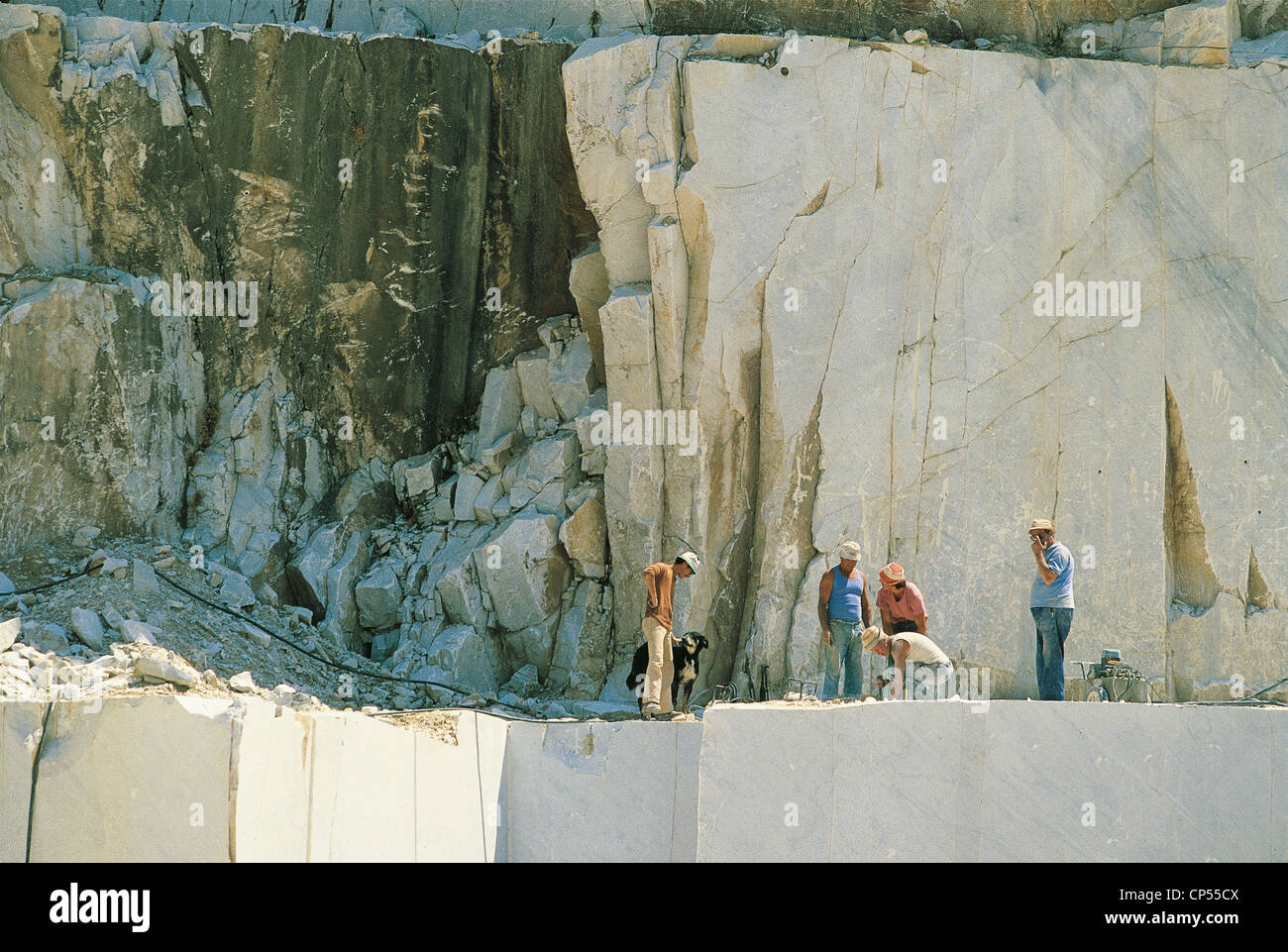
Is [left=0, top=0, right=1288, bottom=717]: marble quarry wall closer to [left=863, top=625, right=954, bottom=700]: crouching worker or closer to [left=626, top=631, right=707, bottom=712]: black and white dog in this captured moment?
[left=626, top=631, right=707, bottom=712]: black and white dog

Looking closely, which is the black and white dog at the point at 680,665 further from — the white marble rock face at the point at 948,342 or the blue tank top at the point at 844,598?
the white marble rock face at the point at 948,342

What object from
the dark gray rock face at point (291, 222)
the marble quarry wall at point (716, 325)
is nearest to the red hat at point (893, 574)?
the marble quarry wall at point (716, 325)

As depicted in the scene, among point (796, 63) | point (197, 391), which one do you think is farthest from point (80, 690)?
point (796, 63)

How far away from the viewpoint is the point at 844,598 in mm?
12406

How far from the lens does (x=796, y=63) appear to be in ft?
50.5

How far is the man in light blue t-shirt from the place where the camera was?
11969 millimetres

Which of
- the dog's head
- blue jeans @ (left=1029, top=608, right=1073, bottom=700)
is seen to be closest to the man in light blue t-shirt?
blue jeans @ (left=1029, top=608, right=1073, bottom=700)

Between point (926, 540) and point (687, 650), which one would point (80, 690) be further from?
point (926, 540)

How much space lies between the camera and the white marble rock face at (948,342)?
1509 cm

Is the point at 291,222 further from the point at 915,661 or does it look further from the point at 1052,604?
the point at 1052,604

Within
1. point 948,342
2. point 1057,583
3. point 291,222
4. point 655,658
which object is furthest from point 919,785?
point 291,222

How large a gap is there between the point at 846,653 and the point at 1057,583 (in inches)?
62.8

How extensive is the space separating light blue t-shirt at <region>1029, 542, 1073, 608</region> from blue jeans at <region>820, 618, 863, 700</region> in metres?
1.34

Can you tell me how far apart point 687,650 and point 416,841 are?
2825 mm
